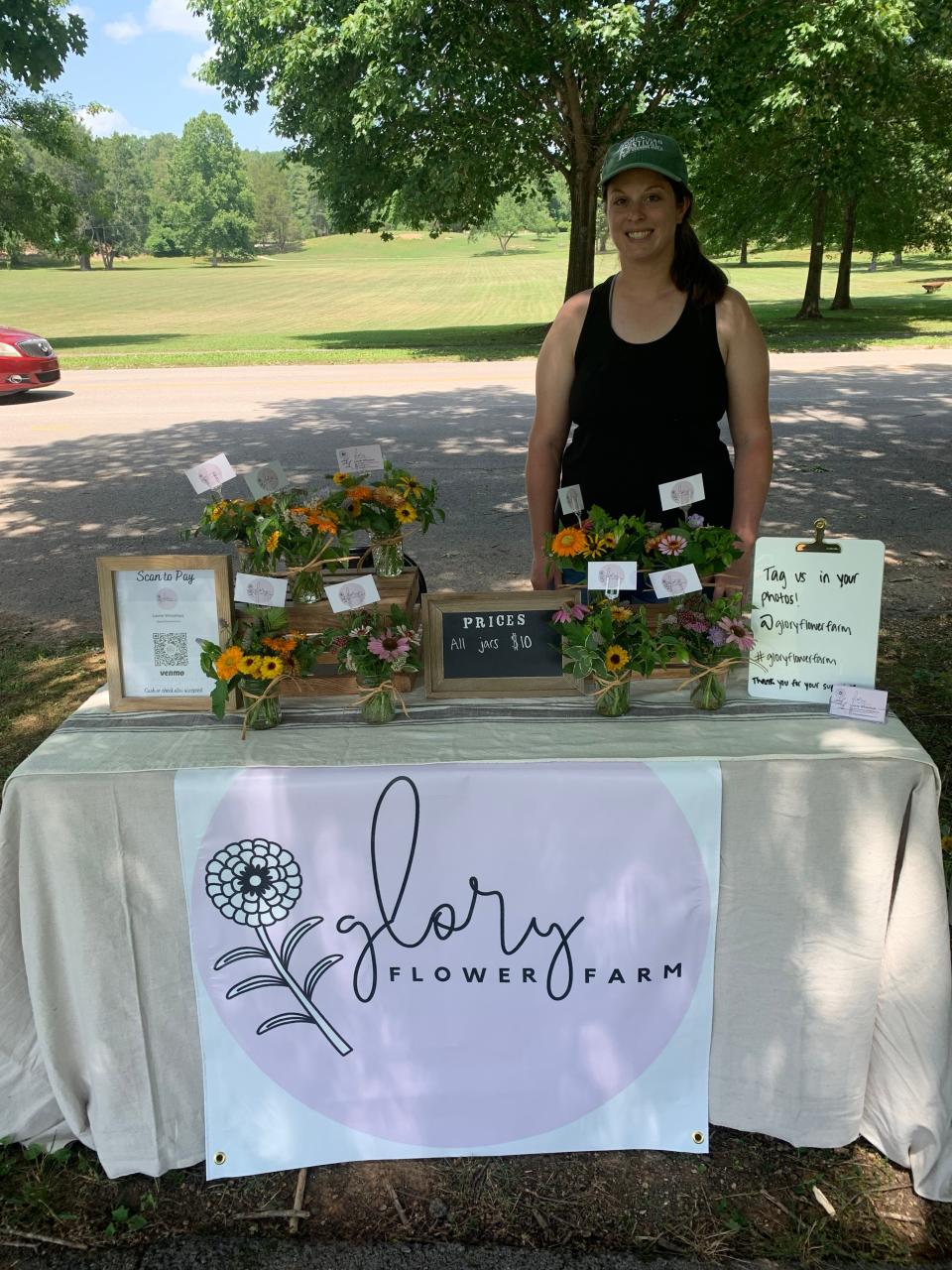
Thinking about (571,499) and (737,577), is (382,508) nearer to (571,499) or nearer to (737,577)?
(571,499)

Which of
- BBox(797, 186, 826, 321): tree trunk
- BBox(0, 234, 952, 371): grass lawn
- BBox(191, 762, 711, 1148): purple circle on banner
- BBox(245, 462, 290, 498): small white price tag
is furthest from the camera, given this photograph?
BBox(797, 186, 826, 321): tree trunk

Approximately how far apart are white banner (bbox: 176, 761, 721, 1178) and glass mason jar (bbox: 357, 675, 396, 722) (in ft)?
0.59

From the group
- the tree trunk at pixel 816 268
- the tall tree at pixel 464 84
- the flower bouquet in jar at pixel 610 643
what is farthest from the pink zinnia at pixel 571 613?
the tree trunk at pixel 816 268

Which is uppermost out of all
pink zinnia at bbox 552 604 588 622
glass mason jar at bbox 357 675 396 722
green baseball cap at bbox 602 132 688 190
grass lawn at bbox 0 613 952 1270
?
green baseball cap at bbox 602 132 688 190

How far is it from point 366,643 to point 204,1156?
1.08 metres

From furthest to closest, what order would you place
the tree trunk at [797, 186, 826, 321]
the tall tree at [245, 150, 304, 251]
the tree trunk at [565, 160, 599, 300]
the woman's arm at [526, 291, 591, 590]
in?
1. the tall tree at [245, 150, 304, 251]
2. the tree trunk at [797, 186, 826, 321]
3. the tree trunk at [565, 160, 599, 300]
4. the woman's arm at [526, 291, 591, 590]

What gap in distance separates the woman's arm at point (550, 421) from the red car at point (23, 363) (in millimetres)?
11794

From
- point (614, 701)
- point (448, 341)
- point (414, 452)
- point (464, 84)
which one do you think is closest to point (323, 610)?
point (614, 701)

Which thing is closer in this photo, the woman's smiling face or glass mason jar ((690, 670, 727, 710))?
glass mason jar ((690, 670, 727, 710))

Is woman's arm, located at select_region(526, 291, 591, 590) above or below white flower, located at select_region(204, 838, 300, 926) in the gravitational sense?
above

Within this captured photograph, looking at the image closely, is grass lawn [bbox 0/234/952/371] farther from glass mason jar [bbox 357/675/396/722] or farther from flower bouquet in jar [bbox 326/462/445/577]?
glass mason jar [bbox 357/675/396/722]

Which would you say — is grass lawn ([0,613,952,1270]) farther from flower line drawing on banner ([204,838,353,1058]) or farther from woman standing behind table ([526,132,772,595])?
woman standing behind table ([526,132,772,595])

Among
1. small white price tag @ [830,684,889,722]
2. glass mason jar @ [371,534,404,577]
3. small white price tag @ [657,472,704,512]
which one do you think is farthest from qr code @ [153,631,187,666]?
small white price tag @ [830,684,889,722]

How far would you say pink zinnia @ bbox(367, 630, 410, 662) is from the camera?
1934 millimetres
